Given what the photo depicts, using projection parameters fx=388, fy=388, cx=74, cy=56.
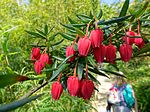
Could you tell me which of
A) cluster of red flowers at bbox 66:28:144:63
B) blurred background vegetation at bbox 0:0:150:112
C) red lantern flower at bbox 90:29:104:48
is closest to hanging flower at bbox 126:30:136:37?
cluster of red flowers at bbox 66:28:144:63

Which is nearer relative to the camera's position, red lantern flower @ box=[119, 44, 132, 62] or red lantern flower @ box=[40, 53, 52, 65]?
red lantern flower @ box=[119, 44, 132, 62]

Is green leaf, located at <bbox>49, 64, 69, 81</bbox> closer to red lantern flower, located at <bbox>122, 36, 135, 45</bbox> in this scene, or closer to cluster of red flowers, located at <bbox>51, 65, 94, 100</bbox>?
cluster of red flowers, located at <bbox>51, 65, 94, 100</bbox>

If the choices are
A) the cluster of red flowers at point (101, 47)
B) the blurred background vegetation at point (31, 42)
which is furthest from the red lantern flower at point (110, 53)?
the blurred background vegetation at point (31, 42)

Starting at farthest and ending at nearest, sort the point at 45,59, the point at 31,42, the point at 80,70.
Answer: the point at 31,42, the point at 45,59, the point at 80,70

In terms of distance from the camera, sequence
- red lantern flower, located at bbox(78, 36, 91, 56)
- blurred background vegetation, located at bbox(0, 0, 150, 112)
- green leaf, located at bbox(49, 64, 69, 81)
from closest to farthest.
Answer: red lantern flower, located at bbox(78, 36, 91, 56) < green leaf, located at bbox(49, 64, 69, 81) < blurred background vegetation, located at bbox(0, 0, 150, 112)

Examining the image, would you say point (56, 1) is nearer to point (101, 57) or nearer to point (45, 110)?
point (45, 110)

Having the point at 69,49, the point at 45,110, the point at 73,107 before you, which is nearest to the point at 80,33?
the point at 69,49

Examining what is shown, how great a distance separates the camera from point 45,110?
A: 11.8ft

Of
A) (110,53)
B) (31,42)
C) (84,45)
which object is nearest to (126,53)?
(110,53)

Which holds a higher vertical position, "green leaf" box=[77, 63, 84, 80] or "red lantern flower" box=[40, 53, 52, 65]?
"red lantern flower" box=[40, 53, 52, 65]

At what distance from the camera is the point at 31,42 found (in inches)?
236

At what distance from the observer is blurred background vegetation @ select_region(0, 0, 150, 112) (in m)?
3.75

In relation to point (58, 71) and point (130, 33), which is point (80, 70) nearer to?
point (58, 71)

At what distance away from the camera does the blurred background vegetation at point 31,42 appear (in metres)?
3.75
